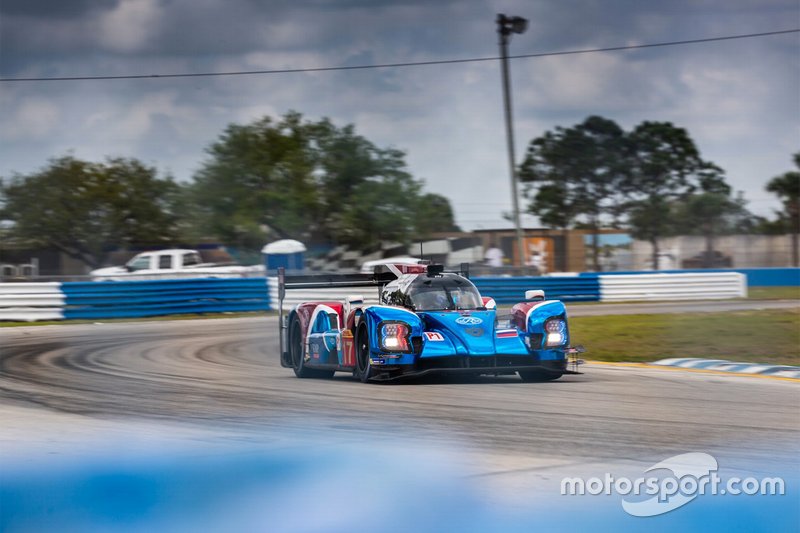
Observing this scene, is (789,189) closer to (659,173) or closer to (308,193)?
(659,173)

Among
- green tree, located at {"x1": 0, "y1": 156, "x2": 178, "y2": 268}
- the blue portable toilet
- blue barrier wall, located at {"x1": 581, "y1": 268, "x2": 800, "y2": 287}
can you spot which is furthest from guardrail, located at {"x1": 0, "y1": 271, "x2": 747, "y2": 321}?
green tree, located at {"x1": 0, "y1": 156, "x2": 178, "y2": 268}

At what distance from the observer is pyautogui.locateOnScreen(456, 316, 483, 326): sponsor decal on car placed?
1004 centimetres

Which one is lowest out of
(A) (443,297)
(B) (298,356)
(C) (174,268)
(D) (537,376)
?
(D) (537,376)

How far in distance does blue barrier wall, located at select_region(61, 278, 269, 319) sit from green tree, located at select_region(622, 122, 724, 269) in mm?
25934

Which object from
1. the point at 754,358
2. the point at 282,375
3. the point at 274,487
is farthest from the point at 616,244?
the point at 274,487

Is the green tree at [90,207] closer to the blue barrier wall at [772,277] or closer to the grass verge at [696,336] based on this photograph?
the blue barrier wall at [772,277]

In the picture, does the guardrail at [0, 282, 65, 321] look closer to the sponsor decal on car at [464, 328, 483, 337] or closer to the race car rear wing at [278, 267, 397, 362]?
the race car rear wing at [278, 267, 397, 362]

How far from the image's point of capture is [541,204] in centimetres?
4831

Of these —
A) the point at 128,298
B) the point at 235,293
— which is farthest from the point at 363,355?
the point at 235,293

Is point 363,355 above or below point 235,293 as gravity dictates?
below

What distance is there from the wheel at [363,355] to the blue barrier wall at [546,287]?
14.3 meters

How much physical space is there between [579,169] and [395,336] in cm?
3956

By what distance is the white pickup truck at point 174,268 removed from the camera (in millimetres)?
31109

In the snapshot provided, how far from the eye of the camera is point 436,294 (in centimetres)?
1065
